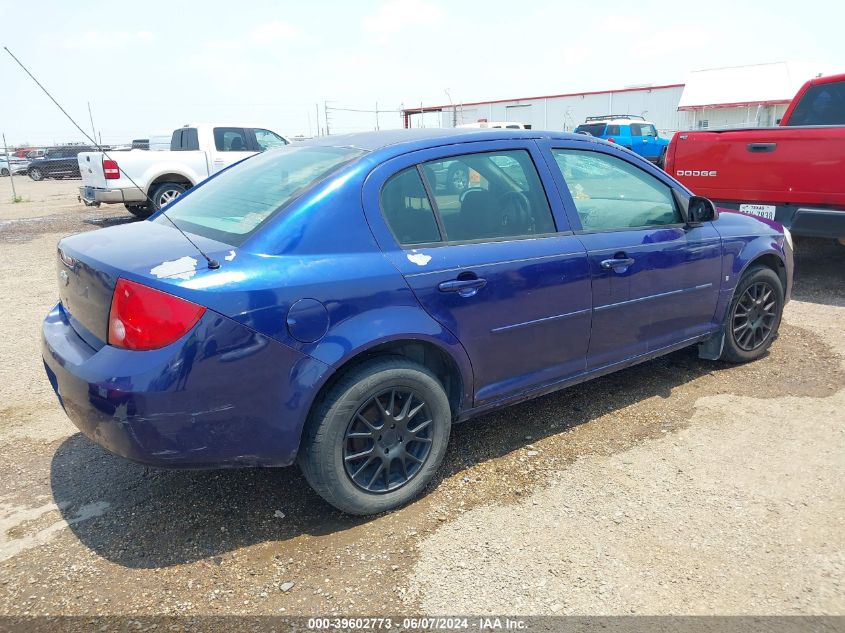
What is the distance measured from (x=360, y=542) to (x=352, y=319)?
96 centimetres

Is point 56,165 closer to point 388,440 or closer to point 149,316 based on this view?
point 149,316

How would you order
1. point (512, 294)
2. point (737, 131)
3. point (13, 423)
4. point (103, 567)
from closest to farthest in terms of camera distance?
1. point (103, 567)
2. point (512, 294)
3. point (13, 423)
4. point (737, 131)

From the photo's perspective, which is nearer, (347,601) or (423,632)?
(423,632)

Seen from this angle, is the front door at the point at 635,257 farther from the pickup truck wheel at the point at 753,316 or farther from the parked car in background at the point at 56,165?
the parked car in background at the point at 56,165

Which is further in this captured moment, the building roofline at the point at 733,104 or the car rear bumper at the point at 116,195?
the building roofline at the point at 733,104

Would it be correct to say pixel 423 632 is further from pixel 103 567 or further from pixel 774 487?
pixel 774 487

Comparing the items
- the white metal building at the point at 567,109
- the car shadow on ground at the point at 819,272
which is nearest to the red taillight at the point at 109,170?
the car shadow on ground at the point at 819,272

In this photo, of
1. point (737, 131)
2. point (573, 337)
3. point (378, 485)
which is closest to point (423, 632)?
point (378, 485)

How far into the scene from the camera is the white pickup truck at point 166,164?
11.4 metres

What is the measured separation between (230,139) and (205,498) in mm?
11386

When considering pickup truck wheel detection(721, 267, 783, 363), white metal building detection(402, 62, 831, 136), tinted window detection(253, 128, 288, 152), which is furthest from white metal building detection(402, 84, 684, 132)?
pickup truck wheel detection(721, 267, 783, 363)

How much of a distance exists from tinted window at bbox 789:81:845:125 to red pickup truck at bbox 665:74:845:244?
0.01 meters

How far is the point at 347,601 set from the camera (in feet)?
7.78

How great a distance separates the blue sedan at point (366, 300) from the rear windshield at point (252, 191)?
0.06 ft
